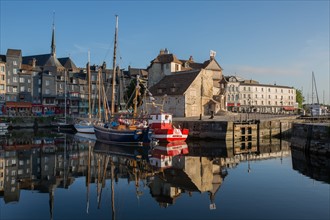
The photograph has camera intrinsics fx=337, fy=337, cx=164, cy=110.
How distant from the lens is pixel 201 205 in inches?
591

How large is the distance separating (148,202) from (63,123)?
5634 cm

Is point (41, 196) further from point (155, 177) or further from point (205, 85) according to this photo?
point (205, 85)

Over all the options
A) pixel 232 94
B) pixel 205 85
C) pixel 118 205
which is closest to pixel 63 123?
pixel 205 85

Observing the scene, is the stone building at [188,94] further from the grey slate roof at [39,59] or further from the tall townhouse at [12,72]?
the grey slate roof at [39,59]

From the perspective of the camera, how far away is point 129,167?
24484 millimetres

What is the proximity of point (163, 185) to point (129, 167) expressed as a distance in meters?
6.35

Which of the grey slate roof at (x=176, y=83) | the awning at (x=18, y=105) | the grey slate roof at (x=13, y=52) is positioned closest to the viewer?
the grey slate roof at (x=176, y=83)

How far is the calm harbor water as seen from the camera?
14.2 meters

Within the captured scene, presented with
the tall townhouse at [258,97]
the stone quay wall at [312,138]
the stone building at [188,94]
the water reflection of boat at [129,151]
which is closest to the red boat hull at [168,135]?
the water reflection of boat at [129,151]

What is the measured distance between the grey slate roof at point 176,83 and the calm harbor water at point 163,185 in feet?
72.7

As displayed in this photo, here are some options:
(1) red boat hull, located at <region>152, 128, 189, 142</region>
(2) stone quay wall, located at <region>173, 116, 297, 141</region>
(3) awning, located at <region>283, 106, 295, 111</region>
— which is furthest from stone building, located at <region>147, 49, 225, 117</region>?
(3) awning, located at <region>283, 106, 295, 111</region>

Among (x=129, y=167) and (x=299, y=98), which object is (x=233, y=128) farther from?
(x=299, y=98)

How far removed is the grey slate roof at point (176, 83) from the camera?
53.2 metres

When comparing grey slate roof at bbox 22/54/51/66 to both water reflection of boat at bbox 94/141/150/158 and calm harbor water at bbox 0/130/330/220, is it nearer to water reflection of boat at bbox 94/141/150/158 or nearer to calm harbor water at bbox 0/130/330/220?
calm harbor water at bbox 0/130/330/220
